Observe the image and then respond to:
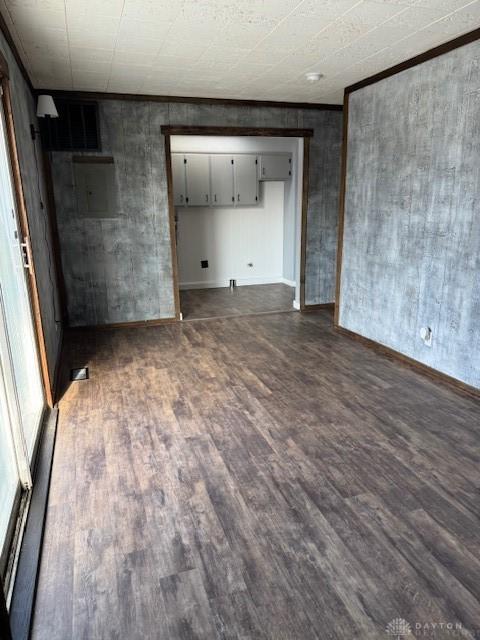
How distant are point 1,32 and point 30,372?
2029mm

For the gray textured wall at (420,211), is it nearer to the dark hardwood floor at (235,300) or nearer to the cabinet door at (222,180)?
the dark hardwood floor at (235,300)

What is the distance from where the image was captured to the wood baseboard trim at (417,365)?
323cm

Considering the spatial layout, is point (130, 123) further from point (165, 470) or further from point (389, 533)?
point (389, 533)

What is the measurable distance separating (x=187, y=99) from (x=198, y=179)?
1.81 m

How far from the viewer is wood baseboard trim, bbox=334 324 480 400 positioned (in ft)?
10.6

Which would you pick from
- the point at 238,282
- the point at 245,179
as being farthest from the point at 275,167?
the point at 238,282

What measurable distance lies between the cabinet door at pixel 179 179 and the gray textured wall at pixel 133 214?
Answer: 1.54 m

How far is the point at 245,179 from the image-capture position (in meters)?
6.73

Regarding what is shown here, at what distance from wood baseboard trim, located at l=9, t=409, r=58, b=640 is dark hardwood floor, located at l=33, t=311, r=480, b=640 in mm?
39

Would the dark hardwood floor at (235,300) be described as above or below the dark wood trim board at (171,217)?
below

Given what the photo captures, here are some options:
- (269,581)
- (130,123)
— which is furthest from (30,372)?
(130,123)

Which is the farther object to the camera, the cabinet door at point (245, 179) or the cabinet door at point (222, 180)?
the cabinet door at point (245, 179)

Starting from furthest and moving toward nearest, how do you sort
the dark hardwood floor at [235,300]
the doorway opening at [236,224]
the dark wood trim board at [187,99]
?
the doorway opening at [236,224] < the dark hardwood floor at [235,300] < the dark wood trim board at [187,99]

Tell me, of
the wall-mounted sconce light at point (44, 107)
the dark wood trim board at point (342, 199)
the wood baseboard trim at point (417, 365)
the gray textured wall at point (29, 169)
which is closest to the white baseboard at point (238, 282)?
the dark wood trim board at point (342, 199)
